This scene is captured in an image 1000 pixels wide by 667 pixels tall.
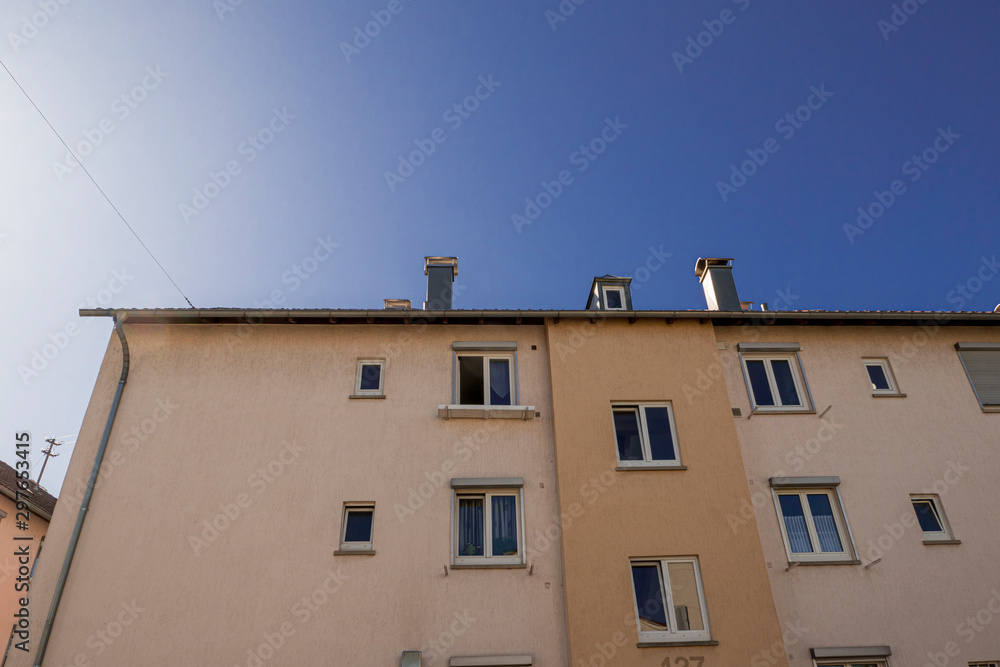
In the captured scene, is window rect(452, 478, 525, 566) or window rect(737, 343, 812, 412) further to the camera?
window rect(737, 343, 812, 412)

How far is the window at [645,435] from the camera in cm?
1306

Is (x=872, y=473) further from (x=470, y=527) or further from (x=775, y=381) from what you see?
(x=470, y=527)

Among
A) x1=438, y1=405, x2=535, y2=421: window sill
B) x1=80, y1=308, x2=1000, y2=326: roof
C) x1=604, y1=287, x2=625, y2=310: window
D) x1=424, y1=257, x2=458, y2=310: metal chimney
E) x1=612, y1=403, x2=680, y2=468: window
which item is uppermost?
x1=424, y1=257, x2=458, y2=310: metal chimney

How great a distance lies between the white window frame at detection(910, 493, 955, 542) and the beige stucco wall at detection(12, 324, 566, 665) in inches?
284

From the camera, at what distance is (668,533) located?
39.9 ft

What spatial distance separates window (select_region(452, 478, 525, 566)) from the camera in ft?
→ 39.5

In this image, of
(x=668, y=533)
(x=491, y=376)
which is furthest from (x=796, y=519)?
(x=491, y=376)

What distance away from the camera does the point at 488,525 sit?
1239 cm

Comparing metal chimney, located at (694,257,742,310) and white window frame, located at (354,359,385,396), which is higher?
metal chimney, located at (694,257,742,310)

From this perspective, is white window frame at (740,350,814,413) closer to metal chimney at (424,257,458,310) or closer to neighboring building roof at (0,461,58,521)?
metal chimney at (424,257,458,310)

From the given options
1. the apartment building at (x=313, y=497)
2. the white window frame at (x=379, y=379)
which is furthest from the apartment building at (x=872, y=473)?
the white window frame at (x=379, y=379)

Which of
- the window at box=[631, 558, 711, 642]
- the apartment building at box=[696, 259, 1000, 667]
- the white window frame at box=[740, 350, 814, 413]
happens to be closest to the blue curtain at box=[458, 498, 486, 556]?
the window at box=[631, 558, 711, 642]

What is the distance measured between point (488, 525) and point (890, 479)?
8124 millimetres

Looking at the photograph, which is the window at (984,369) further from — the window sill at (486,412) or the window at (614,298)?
the window sill at (486,412)
